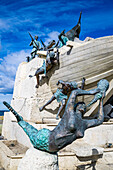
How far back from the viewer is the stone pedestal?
1185 millimetres

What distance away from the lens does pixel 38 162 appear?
3.91 feet

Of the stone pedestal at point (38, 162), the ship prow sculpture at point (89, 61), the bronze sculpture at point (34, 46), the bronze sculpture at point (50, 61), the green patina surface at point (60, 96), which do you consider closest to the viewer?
the stone pedestal at point (38, 162)

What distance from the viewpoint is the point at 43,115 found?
5594mm

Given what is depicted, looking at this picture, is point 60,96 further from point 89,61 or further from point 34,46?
point 34,46

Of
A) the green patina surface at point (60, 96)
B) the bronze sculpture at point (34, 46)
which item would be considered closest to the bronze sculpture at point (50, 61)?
the green patina surface at point (60, 96)

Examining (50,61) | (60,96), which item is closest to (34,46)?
(50,61)

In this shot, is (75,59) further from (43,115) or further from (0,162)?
(0,162)

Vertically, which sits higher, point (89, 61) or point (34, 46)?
point (34, 46)

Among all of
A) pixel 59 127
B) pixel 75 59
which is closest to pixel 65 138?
pixel 59 127

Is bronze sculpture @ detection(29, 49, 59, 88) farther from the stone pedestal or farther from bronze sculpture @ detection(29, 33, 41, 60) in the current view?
the stone pedestal

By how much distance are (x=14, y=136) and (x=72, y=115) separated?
174 inches

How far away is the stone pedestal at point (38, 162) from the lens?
1.18m

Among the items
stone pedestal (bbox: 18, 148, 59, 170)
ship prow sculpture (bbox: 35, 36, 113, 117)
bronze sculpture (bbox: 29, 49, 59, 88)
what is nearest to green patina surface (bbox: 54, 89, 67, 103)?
ship prow sculpture (bbox: 35, 36, 113, 117)

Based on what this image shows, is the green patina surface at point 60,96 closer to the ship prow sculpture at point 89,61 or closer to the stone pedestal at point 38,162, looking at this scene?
the ship prow sculpture at point 89,61
